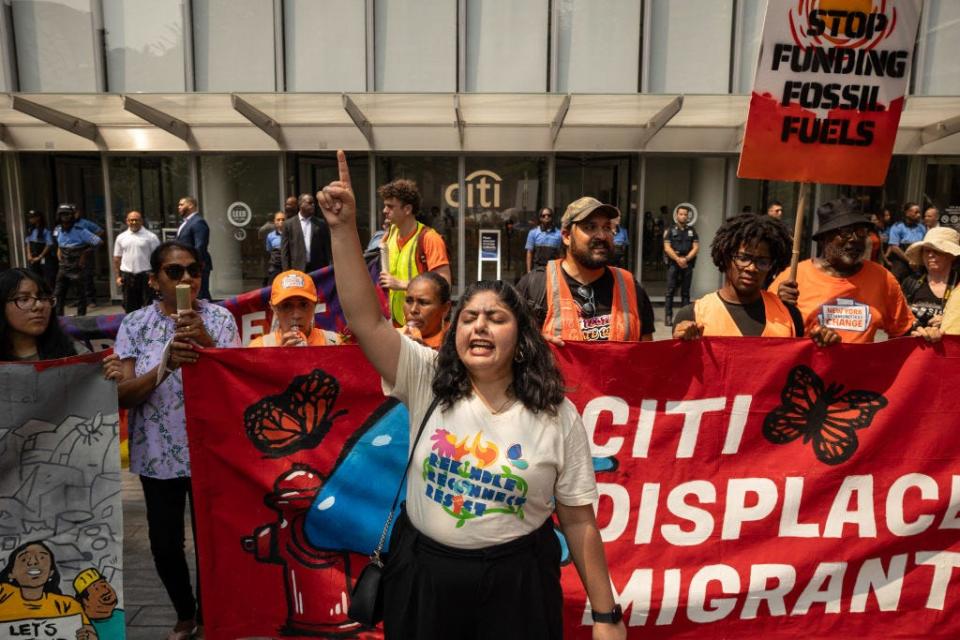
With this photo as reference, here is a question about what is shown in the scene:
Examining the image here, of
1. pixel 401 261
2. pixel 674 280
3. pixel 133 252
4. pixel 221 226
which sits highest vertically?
pixel 401 261

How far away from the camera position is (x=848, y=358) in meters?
3.20

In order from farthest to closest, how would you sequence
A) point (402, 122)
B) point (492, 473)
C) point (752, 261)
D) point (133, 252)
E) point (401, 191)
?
1. point (402, 122)
2. point (133, 252)
3. point (401, 191)
4. point (752, 261)
5. point (492, 473)

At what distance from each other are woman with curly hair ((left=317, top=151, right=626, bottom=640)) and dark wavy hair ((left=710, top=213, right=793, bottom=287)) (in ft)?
5.50

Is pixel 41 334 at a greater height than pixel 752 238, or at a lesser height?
lesser

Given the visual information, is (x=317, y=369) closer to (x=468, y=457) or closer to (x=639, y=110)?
(x=468, y=457)

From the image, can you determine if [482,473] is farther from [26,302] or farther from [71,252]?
[71,252]

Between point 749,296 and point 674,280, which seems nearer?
point 749,296

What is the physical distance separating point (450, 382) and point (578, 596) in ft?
4.93

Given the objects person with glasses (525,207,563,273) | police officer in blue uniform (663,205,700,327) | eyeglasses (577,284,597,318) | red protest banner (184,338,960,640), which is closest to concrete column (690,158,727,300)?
police officer in blue uniform (663,205,700,327)

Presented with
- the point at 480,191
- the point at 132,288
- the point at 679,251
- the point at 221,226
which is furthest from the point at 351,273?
the point at 221,226

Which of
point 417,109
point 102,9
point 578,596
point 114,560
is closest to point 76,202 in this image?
point 102,9

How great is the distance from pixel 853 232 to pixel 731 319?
0.94 meters

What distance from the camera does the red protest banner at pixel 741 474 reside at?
3141mm

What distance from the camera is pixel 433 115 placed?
527 inches
